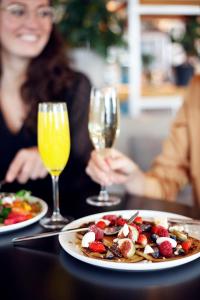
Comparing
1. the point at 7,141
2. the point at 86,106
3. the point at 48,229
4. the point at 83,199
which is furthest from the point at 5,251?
the point at 86,106

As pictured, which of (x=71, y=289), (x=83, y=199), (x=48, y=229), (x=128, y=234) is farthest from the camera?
(x=83, y=199)

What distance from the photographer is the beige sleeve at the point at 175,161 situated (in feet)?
4.87

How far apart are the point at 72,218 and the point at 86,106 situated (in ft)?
3.24

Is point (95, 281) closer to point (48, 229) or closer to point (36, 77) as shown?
point (48, 229)

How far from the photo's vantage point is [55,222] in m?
1.00

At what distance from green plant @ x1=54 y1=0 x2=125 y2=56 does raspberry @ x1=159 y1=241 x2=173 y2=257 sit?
2472mm

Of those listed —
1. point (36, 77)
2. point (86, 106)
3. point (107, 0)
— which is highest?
point (107, 0)

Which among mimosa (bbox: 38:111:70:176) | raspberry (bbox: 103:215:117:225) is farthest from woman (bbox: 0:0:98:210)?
raspberry (bbox: 103:215:117:225)

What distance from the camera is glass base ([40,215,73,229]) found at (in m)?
0.97

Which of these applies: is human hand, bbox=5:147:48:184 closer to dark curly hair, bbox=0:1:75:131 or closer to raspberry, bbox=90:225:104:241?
dark curly hair, bbox=0:1:75:131

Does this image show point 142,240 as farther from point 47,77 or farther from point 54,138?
point 47,77

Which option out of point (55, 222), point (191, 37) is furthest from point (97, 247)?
point (191, 37)

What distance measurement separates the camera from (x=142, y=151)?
216 cm

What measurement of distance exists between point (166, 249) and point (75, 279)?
16cm
